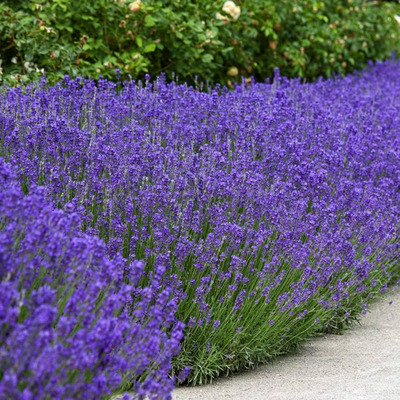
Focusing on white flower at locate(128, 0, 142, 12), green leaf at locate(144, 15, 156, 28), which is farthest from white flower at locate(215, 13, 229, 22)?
white flower at locate(128, 0, 142, 12)

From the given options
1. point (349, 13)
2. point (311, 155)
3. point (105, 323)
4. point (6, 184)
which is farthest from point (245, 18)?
point (105, 323)

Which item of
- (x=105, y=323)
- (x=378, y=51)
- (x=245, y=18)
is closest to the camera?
(x=105, y=323)

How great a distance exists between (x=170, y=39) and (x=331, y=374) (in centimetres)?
392

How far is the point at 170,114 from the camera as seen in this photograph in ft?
15.1

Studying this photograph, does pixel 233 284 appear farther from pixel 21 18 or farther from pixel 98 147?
pixel 21 18

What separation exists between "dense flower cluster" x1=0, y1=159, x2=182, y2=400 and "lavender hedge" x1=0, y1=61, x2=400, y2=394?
21 cm

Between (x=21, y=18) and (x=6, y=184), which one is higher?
(x=6, y=184)

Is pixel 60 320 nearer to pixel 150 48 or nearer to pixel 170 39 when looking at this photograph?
pixel 150 48

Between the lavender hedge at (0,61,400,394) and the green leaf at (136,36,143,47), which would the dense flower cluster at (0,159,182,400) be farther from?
the green leaf at (136,36,143,47)

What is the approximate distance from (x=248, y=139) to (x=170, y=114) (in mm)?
515

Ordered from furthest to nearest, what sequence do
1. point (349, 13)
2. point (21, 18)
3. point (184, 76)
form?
point (349, 13) < point (184, 76) < point (21, 18)

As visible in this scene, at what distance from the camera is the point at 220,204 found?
12.7 feet

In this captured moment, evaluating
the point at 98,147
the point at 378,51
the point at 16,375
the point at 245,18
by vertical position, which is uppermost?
the point at 16,375

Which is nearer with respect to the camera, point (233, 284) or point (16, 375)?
point (16, 375)
